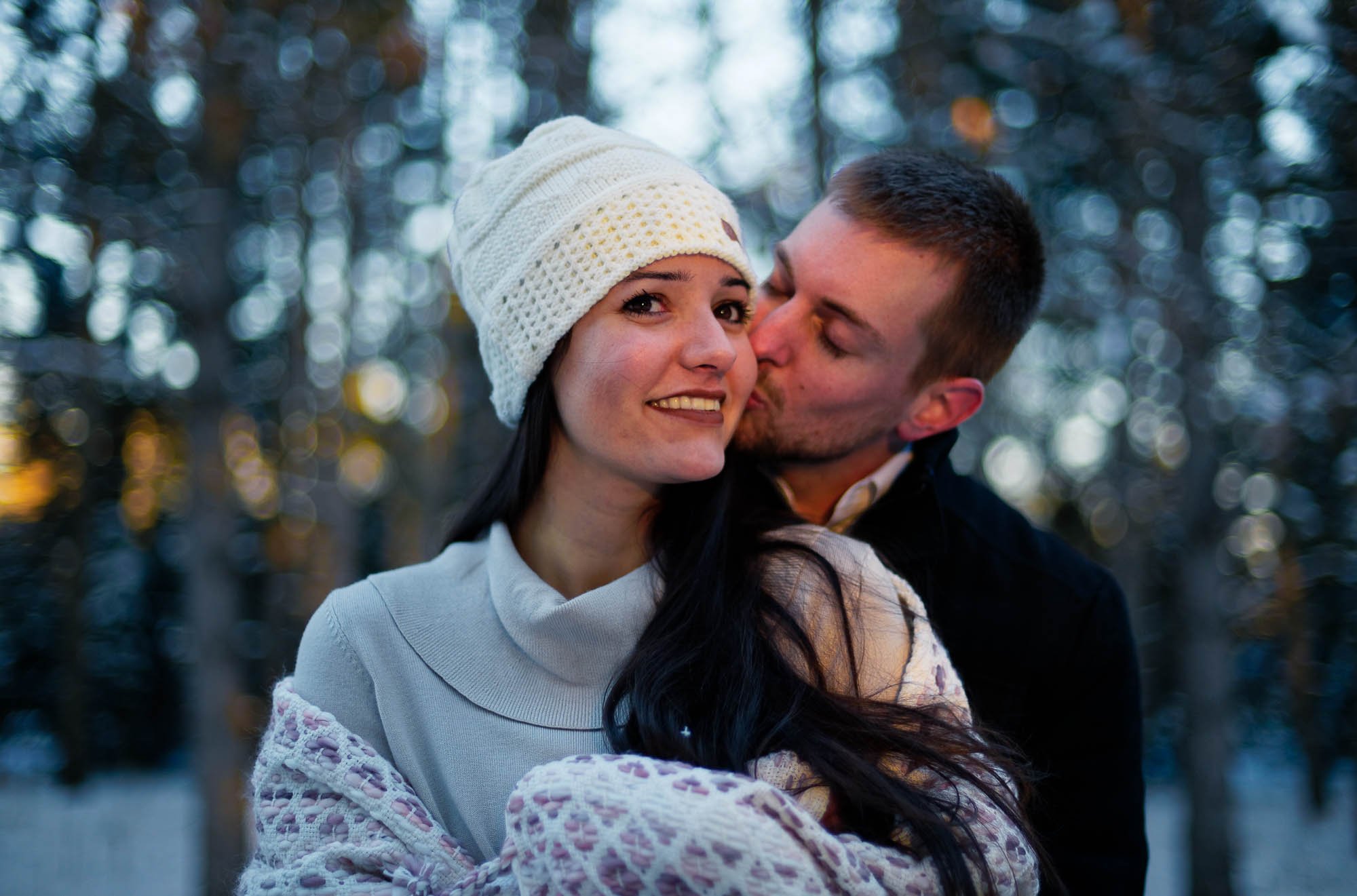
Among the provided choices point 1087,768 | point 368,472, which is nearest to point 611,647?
point 1087,768

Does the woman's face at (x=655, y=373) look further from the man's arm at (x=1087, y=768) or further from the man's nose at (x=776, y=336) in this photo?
the man's arm at (x=1087, y=768)

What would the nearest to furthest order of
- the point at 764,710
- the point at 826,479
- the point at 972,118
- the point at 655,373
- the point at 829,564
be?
the point at 764,710 < the point at 655,373 < the point at 829,564 < the point at 826,479 < the point at 972,118

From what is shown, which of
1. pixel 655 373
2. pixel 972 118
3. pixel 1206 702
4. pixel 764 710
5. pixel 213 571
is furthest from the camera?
pixel 972 118

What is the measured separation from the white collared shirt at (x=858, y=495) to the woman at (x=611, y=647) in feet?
1.32

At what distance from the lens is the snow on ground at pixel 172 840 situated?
261 inches

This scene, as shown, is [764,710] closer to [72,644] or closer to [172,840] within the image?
[172,840]

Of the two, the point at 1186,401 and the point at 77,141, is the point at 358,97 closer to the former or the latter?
the point at 77,141

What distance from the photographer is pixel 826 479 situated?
8.68ft

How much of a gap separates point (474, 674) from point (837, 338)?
124cm

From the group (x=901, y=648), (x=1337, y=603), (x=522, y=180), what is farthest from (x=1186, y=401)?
(x=522, y=180)

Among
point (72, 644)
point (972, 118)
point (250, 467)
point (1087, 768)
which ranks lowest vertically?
point (72, 644)

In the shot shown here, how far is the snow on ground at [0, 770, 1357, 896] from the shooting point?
6.64 m

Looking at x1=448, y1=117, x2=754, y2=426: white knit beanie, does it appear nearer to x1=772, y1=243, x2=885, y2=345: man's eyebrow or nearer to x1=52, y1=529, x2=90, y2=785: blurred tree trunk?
x1=772, y1=243, x2=885, y2=345: man's eyebrow

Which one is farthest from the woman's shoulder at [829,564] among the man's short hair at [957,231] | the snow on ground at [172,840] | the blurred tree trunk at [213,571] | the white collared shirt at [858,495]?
the snow on ground at [172,840]
